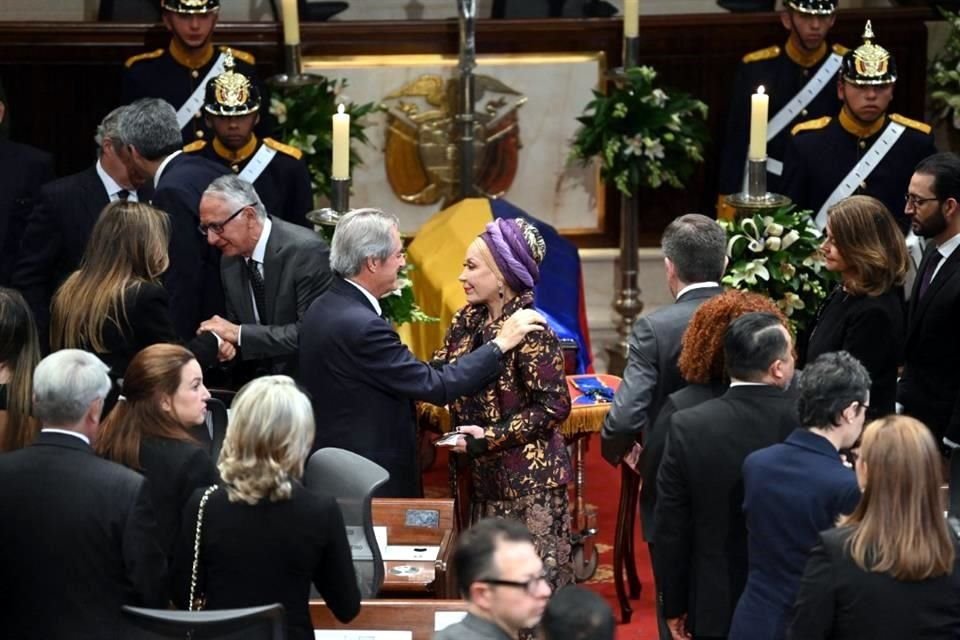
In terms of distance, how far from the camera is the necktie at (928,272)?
6648 mm

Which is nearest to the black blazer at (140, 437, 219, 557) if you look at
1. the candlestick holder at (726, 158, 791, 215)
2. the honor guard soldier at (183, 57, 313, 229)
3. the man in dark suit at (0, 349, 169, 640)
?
the man in dark suit at (0, 349, 169, 640)

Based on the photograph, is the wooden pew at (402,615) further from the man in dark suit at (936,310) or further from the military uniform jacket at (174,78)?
the military uniform jacket at (174,78)

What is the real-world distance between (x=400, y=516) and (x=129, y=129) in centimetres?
221

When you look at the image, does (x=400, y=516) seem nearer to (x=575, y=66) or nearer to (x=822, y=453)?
(x=822, y=453)

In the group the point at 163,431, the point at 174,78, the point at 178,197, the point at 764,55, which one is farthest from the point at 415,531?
the point at 764,55

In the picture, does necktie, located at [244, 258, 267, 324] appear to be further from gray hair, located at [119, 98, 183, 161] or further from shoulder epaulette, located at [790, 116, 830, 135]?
shoulder epaulette, located at [790, 116, 830, 135]

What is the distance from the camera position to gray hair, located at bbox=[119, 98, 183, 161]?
7.02 metres

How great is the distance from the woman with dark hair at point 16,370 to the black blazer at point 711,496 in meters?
1.91

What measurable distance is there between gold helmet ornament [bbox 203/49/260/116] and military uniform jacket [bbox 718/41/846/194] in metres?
2.71

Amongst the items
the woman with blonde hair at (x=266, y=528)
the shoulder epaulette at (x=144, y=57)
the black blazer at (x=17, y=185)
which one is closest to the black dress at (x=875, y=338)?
the woman with blonde hair at (x=266, y=528)

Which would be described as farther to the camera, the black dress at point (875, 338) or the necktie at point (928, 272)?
the necktie at point (928, 272)

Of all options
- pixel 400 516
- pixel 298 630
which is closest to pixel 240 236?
Result: pixel 400 516

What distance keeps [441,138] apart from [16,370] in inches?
168

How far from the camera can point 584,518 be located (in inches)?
288
